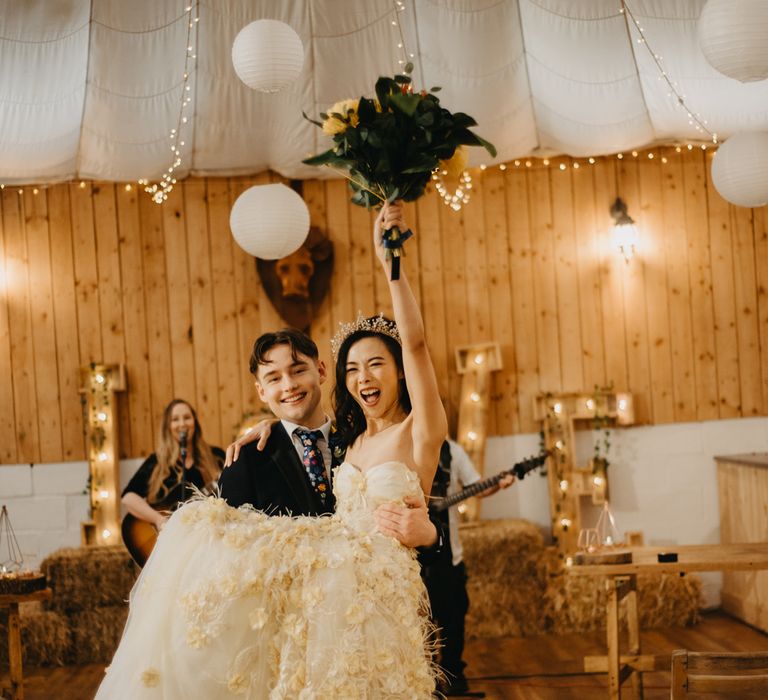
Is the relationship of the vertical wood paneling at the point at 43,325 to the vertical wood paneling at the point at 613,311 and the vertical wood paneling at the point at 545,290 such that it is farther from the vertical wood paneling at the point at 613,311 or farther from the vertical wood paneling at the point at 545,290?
the vertical wood paneling at the point at 613,311

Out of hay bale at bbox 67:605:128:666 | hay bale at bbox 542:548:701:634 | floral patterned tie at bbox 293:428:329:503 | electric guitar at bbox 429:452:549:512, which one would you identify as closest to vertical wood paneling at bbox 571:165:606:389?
hay bale at bbox 542:548:701:634

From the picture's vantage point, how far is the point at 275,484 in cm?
255

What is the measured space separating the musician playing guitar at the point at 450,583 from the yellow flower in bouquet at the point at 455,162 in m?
2.82

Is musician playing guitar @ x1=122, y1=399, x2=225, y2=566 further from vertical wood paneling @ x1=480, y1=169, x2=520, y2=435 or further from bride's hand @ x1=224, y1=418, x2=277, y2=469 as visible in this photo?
bride's hand @ x1=224, y1=418, x2=277, y2=469

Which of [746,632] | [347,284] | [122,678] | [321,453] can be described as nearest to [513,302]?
[347,284]

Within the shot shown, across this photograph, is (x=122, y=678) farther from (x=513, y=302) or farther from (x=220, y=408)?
(x=513, y=302)

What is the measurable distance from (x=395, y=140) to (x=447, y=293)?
4641 mm

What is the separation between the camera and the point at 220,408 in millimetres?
6797

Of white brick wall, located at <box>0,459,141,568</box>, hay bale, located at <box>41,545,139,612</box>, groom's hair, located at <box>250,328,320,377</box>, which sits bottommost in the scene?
hay bale, located at <box>41,545,139,612</box>

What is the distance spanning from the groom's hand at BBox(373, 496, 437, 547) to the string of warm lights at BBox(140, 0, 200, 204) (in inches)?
155

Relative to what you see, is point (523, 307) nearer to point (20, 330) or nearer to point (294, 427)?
point (20, 330)

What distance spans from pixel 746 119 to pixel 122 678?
5690mm

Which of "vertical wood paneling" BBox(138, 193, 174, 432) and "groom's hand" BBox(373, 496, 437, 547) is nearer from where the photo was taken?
"groom's hand" BBox(373, 496, 437, 547)

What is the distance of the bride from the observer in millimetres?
2174
